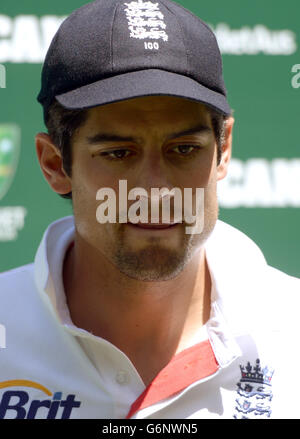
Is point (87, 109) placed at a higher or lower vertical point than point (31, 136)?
lower

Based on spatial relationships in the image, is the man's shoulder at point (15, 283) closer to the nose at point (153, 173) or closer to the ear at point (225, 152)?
the nose at point (153, 173)

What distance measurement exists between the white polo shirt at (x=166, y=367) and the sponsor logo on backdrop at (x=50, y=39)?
1.24 metres

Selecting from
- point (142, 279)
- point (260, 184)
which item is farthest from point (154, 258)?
point (260, 184)

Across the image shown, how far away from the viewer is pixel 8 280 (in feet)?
6.48

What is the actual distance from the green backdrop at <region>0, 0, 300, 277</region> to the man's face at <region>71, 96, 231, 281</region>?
43.1 inches

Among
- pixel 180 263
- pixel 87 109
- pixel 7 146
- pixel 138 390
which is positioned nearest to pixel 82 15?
pixel 87 109

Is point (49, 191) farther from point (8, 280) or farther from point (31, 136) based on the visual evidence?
point (8, 280)

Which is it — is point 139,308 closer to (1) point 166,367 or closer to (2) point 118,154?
(1) point 166,367

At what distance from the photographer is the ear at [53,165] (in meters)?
1.96

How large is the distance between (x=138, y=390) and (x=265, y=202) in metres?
1.35

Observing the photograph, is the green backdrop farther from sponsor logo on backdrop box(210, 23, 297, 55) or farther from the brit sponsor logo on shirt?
the brit sponsor logo on shirt

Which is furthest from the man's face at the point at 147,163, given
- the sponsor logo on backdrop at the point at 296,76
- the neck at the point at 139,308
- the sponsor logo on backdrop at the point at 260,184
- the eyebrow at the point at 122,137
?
the sponsor logo on backdrop at the point at 296,76

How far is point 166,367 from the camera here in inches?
69.4

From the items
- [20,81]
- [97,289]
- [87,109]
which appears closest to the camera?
[87,109]
